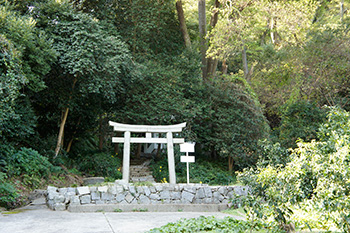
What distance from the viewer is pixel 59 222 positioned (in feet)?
23.4

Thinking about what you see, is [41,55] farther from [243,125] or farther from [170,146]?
[243,125]

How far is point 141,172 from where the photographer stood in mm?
14625

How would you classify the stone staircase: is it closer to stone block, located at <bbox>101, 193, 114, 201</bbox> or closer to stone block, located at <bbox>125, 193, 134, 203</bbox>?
stone block, located at <bbox>125, 193, 134, 203</bbox>

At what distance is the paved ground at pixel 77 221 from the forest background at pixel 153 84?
80.7 inches

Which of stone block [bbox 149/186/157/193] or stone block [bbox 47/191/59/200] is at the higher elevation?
stone block [bbox 149/186/157/193]

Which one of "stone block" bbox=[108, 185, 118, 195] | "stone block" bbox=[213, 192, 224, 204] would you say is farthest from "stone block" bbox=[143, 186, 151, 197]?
"stone block" bbox=[213, 192, 224, 204]

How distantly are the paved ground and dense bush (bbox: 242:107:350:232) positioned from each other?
269 centimetres

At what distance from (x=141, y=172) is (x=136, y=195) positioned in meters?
4.95

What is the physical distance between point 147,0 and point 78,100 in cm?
575

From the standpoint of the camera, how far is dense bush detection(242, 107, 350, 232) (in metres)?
4.24

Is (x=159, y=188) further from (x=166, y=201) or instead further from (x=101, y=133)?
(x=101, y=133)

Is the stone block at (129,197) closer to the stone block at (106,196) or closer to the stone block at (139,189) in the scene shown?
the stone block at (139,189)

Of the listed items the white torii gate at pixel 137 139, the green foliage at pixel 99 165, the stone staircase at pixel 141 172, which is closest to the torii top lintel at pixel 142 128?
the white torii gate at pixel 137 139

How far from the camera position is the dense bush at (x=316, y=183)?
4.24 metres
